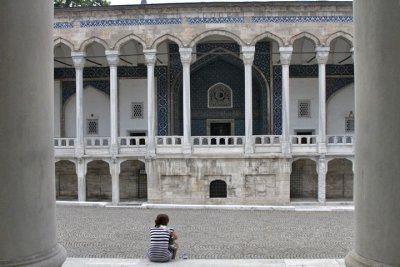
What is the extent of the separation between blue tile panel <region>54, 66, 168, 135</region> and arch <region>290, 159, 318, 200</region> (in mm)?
5935

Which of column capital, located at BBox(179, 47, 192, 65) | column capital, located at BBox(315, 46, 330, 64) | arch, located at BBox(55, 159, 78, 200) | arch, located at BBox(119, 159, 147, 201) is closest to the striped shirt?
column capital, located at BBox(179, 47, 192, 65)

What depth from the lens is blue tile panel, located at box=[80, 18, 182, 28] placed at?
18.3 meters

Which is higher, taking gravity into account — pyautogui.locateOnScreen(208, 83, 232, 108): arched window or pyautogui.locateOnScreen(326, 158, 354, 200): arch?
pyautogui.locateOnScreen(208, 83, 232, 108): arched window

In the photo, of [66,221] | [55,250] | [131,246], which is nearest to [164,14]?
[66,221]

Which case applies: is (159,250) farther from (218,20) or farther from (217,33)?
(218,20)

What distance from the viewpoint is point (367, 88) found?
313 cm

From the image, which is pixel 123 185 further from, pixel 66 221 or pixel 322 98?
pixel 322 98

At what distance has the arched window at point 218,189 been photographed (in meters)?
18.2

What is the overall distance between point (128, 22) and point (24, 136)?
1594 centimetres

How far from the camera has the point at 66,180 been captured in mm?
20531

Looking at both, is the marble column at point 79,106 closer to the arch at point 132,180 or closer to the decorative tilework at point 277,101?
the arch at point 132,180

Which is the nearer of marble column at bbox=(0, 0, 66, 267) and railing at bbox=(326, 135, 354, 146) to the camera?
marble column at bbox=(0, 0, 66, 267)

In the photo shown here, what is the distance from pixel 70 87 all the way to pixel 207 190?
9.11 meters

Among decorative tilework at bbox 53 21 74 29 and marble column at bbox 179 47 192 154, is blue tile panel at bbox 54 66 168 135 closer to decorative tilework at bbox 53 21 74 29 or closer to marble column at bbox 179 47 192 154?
marble column at bbox 179 47 192 154
